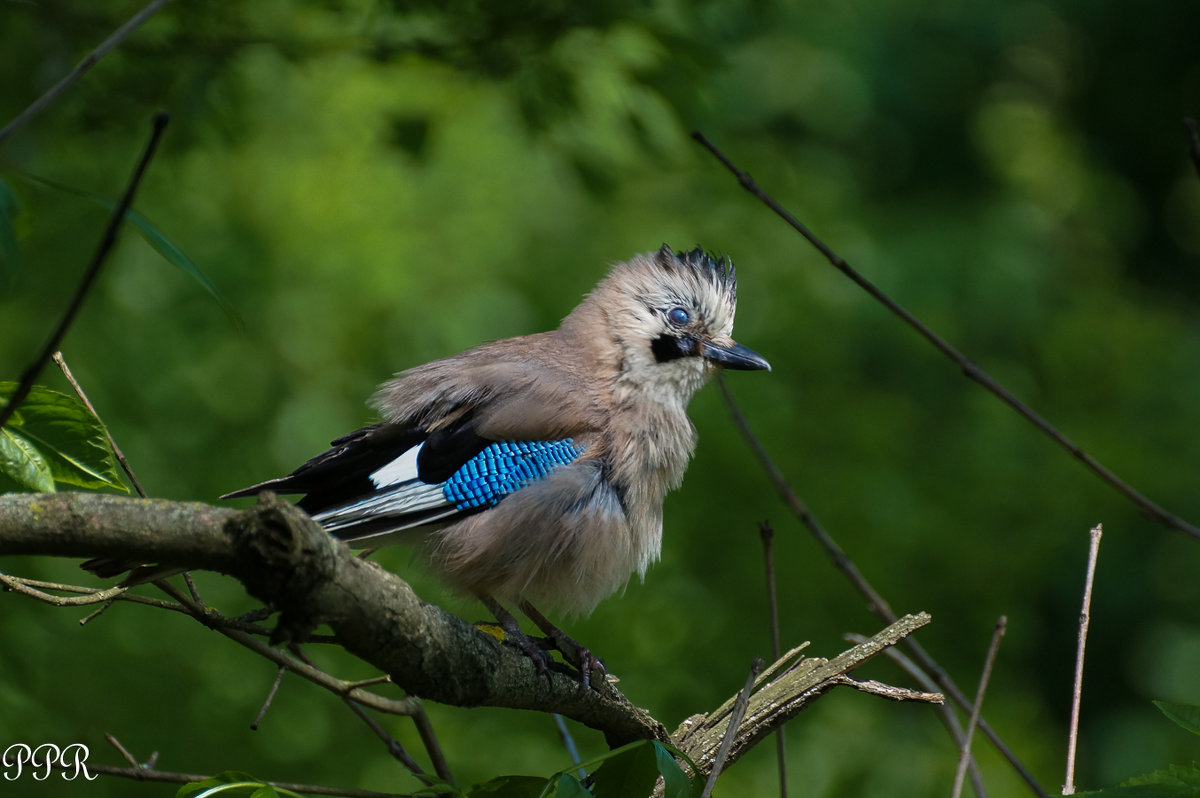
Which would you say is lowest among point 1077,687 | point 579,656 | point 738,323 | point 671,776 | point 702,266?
point 1077,687

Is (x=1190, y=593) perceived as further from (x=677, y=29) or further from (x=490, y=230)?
(x=677, y=29)

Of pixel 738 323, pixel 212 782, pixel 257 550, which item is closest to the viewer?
pixel 257 550

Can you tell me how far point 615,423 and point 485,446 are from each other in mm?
358

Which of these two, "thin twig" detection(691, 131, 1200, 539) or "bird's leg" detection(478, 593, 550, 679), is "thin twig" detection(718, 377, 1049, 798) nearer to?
"thin twig" detection(691, 131, 1200, 539)

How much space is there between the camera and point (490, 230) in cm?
559

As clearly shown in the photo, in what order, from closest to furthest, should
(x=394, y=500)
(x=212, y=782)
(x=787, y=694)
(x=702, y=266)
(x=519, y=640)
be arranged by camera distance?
(x=212, y=782) → (x=787, y=694) → (x=519, y=640) → (x=394, y=500) → (x=702, y=266)

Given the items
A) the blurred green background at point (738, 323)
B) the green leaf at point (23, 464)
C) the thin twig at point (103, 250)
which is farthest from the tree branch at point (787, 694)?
the blurred green background at point (738, 323)

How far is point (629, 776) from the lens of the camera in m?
1.88

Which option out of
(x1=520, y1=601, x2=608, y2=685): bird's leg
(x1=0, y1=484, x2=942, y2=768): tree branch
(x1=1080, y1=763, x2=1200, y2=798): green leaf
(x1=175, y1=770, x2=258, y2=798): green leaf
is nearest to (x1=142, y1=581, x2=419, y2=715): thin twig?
(x1=0, y1=484, x2=942, y2=768): tree branch

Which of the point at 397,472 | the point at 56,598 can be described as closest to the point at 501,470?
the point at 397,472

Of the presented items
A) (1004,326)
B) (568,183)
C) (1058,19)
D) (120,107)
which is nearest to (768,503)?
(568,183)

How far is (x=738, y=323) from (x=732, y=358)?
7.14 feet

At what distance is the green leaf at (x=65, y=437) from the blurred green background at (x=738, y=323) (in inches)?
11.1

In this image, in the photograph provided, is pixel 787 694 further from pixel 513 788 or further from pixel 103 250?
pixel 103 250
